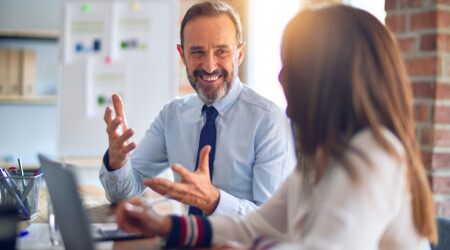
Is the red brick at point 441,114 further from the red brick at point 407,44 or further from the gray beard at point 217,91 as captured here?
the gray beard at point 217,91

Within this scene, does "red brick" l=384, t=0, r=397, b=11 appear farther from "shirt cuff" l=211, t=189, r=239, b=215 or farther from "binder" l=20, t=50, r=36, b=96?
"binder" l=20, t=50, r=36, b=96

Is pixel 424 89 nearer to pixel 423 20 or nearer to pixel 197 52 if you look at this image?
pixel 423 20

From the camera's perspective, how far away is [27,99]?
359 centimetres

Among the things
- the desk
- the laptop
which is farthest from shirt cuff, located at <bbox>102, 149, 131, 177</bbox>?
the laptop

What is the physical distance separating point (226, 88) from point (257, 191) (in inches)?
16.9

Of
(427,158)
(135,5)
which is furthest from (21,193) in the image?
(135,5)

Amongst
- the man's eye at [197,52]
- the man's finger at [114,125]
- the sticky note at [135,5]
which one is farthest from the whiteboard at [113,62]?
the man's finger at [114,125]

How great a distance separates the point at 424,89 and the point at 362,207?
3.18ft

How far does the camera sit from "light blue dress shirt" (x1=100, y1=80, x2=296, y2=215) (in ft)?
5.21

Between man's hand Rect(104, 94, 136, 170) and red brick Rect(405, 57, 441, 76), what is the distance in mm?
954

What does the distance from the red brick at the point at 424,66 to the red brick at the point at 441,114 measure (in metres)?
0.11

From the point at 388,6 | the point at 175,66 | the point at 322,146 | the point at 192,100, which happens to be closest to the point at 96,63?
the point at 175,66

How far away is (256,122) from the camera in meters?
1.69

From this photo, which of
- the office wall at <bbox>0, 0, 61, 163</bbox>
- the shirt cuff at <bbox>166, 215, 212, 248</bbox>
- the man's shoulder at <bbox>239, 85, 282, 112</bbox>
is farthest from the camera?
the office wall at <bbox>0, 0, 61, 163</bbox>
